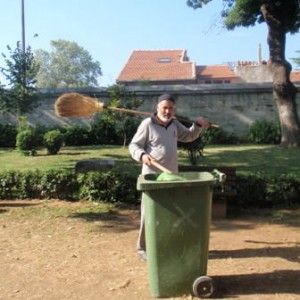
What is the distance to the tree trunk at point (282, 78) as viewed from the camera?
1730 cm

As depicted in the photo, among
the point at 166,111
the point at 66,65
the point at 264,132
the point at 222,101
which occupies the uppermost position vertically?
the point at 66,65

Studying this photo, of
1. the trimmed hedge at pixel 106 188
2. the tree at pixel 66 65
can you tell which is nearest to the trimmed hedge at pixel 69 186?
the trimmed hedge at pixel 106 188

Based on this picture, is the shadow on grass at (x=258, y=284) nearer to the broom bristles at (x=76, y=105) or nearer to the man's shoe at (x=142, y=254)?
the man's shoe at (x=142, y=254)

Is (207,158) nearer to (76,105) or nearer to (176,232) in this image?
(76,105)

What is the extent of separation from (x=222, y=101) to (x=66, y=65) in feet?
258

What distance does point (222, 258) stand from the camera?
18.8 ft

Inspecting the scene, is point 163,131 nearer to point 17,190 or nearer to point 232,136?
point 17,190

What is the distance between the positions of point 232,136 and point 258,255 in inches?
570

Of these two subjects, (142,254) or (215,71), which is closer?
(142,254)

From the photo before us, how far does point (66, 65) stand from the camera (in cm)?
9544

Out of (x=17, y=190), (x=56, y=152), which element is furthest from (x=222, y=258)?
(x=56, y=152)

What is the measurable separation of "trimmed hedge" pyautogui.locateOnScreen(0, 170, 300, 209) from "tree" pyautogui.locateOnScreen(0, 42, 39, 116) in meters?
10.8

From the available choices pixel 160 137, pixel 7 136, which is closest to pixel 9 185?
pixel 160 137

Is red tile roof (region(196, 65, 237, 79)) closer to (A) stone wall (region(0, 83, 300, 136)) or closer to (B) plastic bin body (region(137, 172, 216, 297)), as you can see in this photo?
(A) stone wall (region(0, 83, 300, 136))
